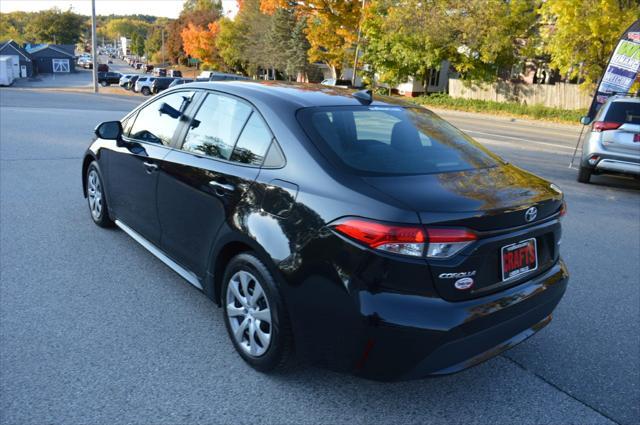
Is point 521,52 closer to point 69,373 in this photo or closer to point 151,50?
point 69,373

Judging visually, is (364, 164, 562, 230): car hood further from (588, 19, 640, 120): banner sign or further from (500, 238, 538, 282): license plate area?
(588, 19, 640, 120): banner sign

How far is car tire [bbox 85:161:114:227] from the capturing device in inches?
209

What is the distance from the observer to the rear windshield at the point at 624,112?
8977 millimetres

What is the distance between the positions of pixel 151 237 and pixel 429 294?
255 centimetres

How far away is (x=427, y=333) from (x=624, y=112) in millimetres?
8469

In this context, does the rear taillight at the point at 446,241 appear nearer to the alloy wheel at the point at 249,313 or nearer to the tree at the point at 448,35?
the alloy wheel at the point at 249,313

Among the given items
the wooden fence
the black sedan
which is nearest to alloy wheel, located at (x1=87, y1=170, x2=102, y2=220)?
the black sedan

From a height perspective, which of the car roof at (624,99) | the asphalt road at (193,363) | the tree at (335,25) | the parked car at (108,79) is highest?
the tree at (335,25)

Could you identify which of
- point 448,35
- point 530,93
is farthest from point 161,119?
point 530,93

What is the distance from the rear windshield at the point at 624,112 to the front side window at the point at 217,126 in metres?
7.94

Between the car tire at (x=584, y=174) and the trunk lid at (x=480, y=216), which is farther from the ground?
the trunk lid at (x=480, y=216)

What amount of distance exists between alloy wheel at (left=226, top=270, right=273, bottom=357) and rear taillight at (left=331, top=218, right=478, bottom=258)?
2.60 ft

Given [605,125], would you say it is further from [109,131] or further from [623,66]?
[109,131]

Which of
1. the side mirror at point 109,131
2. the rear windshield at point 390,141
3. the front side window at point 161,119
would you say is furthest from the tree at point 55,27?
the rear windshield at point 390,141
